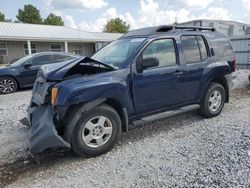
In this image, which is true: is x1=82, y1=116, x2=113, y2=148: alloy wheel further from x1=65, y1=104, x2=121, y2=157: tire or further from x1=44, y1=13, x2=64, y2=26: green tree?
x1=44, y1=13, x2=64, y2=26: green tree

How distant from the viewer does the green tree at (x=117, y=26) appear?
176 ft

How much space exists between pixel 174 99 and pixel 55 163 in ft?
8.01

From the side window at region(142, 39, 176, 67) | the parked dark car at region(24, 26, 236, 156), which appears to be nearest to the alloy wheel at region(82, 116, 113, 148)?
the parked dark car at region(24, 26, 236, 156)

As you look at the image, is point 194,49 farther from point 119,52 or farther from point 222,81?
point 119,52

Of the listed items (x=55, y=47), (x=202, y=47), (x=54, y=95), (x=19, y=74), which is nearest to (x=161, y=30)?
(x=202, y=47)

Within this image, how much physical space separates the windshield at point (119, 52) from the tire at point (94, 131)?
0.88m

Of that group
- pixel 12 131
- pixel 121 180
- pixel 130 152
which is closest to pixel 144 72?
pixel 130 152

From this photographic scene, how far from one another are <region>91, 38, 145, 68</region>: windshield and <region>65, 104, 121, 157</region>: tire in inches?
34.5

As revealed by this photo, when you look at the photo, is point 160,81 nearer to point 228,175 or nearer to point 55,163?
point 228,175

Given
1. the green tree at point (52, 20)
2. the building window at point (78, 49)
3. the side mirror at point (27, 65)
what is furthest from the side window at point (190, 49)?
the green tree at point (52, 20)

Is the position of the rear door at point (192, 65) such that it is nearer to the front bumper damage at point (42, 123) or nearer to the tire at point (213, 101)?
the tire at point (213, 101)

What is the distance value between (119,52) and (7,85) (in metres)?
6.35

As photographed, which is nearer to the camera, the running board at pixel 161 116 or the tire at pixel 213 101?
the running board at pixel 161 116

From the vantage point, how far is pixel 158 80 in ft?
14.0
